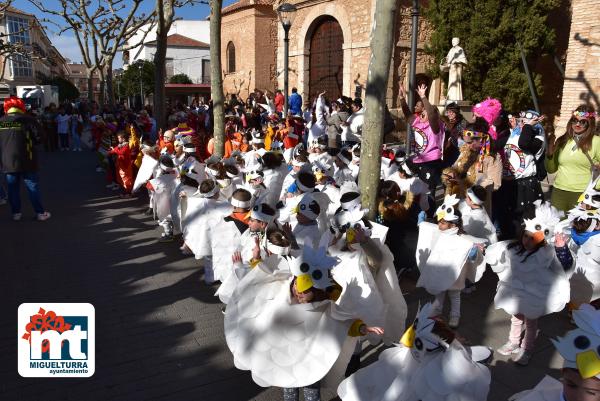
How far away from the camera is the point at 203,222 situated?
18.3 ft

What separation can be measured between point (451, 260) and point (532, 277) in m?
0.72

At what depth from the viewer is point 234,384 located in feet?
12.5

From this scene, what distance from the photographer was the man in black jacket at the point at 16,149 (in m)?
7.79

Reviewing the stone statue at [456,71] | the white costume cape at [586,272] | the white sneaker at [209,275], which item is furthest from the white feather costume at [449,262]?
the stone statue at [456,71]

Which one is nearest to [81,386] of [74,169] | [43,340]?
[43,340]

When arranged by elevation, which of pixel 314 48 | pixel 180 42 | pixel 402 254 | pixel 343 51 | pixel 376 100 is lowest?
pixel 402 254

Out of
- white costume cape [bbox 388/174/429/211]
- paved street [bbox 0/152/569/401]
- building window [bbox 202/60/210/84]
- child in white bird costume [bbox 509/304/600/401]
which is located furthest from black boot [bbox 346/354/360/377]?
building window [bbox 202/60/210/84]

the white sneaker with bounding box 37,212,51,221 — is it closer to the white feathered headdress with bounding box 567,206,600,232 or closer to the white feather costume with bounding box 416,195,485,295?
the white feather costume with bounding box 416,195,485,295

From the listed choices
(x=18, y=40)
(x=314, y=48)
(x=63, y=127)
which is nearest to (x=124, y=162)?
(x=63, y=127)

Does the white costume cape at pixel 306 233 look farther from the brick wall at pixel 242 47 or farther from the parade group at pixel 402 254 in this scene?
the brick wall at pixel 242 47

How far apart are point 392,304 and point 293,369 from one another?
1.35m

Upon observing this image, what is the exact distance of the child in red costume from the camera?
10086 millimetres

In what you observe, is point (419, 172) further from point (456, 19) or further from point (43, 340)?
point (456, 19)

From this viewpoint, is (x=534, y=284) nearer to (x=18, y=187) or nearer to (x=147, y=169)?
(x=147, y=169)
